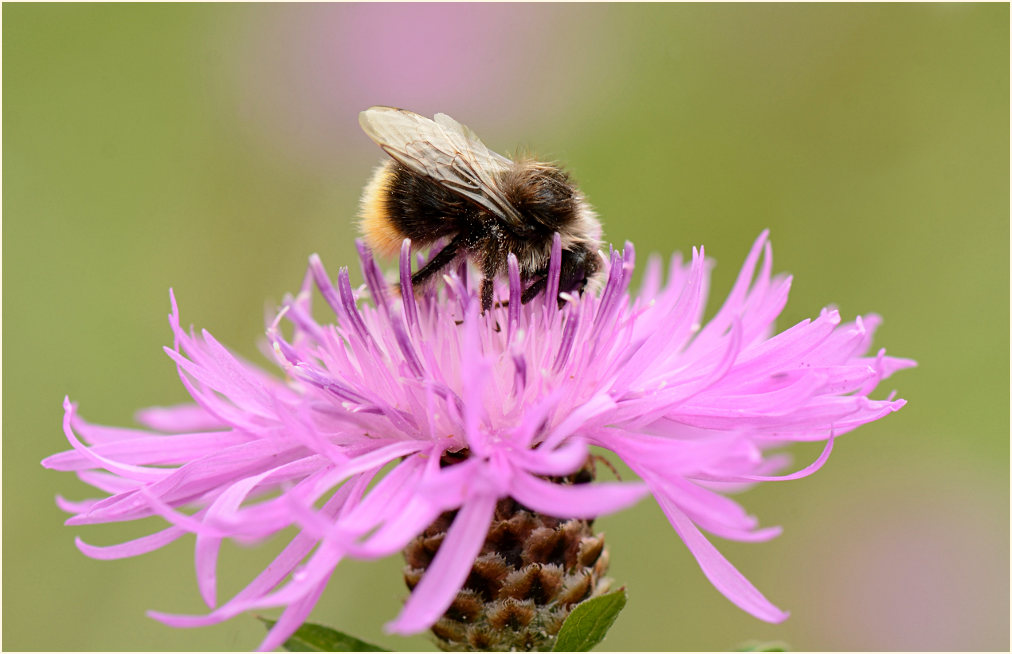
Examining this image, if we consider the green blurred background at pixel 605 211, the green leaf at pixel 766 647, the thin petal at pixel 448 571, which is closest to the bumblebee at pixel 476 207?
the thin petal at pixel 448 571

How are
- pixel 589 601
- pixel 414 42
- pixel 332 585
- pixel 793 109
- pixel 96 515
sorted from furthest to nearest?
pixel 414 42, pixel 793 109, pixel 332 585, pixel 96 515, pixel 589 601

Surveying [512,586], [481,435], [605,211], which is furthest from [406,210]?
[605,211]

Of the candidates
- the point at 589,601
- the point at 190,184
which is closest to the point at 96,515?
the point at 589,601

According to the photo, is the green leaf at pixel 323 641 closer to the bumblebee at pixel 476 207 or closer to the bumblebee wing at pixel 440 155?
the bumblebee at pixel 476 207

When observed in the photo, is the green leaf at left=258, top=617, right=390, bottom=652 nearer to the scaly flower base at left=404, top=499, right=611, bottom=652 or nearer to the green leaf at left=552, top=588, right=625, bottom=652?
the scaly flower base at left=404, top=499, right=611, bottom=652

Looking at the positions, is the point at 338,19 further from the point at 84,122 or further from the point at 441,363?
the point at 441,363

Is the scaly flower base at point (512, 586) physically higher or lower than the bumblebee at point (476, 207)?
lower
